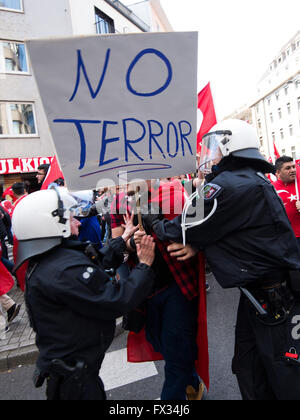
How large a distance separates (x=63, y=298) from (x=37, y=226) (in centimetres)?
39

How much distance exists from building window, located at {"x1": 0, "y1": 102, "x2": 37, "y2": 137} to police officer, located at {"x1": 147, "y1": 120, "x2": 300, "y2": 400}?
14.3 meters

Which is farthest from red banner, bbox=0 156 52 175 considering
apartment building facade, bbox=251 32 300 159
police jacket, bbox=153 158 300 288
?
apartment building facade, bbox=251 32 300 159

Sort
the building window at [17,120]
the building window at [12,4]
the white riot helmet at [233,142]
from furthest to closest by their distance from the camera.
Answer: the building window at [17,120], the building window at [12,4], the white riot helmet at [233,142]

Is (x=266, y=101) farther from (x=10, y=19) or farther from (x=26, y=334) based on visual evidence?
(x=26, y=334)

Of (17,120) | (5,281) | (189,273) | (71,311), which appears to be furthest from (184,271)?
(17,120)

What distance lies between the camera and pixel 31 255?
5.06ft

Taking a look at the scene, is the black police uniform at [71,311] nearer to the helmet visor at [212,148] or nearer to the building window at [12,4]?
the helmet visor at [212,148]

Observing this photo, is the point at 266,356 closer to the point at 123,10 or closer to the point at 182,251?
the point at 182,251

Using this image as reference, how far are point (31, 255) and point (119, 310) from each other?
0.54 meters

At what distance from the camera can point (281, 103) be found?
36.0m

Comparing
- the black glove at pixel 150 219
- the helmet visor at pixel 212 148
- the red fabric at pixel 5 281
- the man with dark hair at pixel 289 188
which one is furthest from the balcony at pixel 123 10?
the black glove at pixel 150 219

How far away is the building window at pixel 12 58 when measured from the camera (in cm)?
1353

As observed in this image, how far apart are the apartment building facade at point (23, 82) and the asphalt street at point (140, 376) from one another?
12.1m
